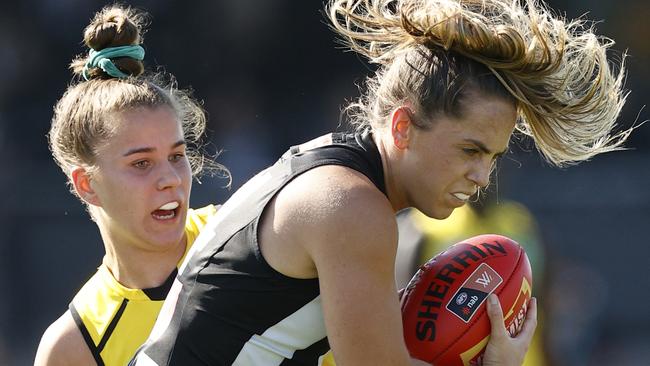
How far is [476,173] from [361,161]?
309 mm

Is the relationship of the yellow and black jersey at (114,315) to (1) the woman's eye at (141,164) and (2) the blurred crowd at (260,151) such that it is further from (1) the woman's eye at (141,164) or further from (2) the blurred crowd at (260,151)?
(2) the blurred crowd at (260,151)

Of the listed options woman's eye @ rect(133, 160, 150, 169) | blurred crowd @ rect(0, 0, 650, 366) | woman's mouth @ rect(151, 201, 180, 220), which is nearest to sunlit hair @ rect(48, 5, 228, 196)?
woman's eye @ rect(133, 160, 150, 169)

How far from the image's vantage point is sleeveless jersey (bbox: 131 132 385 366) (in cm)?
273

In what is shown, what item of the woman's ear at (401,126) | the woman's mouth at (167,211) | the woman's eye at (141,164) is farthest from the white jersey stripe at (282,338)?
the woman's eye at (141,164)

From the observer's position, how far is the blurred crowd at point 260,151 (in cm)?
771

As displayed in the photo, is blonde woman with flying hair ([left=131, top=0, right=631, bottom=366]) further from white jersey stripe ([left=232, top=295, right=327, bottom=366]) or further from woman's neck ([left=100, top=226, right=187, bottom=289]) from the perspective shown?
woman's neck ([left=100, top=226, right=187, bottom=289])

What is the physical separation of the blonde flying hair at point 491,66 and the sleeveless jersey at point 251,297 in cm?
22

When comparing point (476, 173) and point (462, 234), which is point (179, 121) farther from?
point (462, 234)

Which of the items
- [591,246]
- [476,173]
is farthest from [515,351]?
[591,246]

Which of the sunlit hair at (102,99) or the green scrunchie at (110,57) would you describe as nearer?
the sunlit hair at (102,99)

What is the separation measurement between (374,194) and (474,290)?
53 cm

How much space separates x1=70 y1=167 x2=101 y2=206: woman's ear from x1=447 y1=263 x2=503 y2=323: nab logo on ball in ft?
4.45

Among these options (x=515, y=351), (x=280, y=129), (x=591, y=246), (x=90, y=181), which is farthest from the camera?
(x=280, y=129)

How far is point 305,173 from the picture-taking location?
8.86ft
